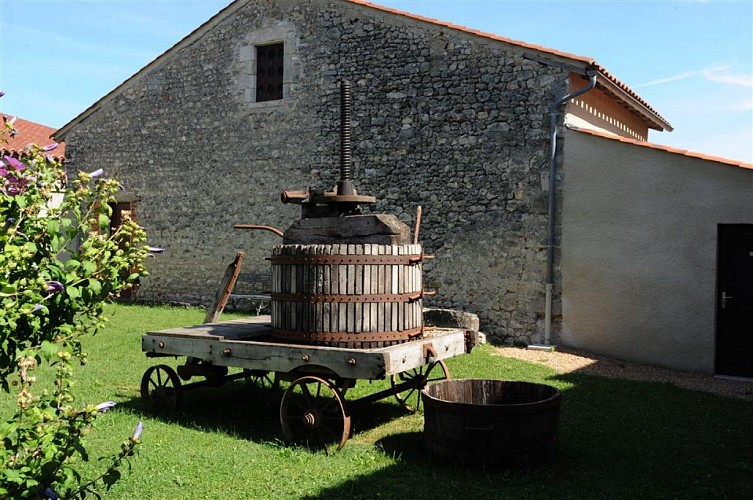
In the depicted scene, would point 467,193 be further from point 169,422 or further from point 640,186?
point 169,422

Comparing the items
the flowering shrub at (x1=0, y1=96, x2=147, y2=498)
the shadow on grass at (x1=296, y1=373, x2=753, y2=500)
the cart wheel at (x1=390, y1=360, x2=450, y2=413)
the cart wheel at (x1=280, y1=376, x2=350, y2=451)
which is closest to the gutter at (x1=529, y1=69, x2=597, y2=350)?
the shadow on grass at (x1=296, y1=373, x2=753, y2=500)

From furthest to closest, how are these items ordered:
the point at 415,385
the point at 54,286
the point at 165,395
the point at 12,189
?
the point at 415,385
the point at 165,395
the point at 12,189
the point at 54,286

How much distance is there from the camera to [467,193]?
11430mm

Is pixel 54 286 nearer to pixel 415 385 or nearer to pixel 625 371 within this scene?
pixel 415 385

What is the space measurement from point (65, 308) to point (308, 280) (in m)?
2.94

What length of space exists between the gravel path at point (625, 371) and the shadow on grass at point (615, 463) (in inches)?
42.4

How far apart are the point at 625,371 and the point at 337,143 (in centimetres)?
690

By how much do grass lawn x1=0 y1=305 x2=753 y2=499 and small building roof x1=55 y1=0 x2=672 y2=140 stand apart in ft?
16.9

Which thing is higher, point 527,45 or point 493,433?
point 527,45

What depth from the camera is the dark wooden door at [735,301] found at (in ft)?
29.5

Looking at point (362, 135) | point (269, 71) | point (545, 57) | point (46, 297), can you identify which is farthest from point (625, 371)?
point (269, 71)

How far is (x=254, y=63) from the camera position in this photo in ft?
46.6

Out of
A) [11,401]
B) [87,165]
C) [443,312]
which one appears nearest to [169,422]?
[11,401]

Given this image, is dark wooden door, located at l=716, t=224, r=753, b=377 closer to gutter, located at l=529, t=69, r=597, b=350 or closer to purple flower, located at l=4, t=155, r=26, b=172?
gutter, located at l=529, t=69, r=597, b=350
